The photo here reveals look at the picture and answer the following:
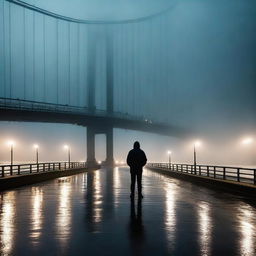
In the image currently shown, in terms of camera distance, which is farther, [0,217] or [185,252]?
[0,217]

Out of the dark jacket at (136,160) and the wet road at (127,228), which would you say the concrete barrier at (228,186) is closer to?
the wet road at (127,228)

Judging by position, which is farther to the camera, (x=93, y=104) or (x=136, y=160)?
(x=93, y=104)

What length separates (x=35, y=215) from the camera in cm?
1051

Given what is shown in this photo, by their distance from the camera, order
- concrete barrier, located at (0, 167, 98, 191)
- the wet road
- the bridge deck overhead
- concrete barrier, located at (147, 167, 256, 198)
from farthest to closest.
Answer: the bridge deck overhead, concrete barrier, located at (0, 167, 98, 191), concrete barrier, located at (147, 167, 256, 198), the wet road

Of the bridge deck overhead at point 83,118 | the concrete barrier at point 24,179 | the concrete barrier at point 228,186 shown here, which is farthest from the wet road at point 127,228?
the bridge deck overhead at point 83,118

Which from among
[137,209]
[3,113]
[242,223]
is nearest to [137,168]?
[137,209]

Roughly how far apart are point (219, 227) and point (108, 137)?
235 ft

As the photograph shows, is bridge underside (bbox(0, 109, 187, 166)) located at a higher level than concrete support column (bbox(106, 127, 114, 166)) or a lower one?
higher

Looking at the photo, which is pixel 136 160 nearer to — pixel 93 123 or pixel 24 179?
pixel 24 179

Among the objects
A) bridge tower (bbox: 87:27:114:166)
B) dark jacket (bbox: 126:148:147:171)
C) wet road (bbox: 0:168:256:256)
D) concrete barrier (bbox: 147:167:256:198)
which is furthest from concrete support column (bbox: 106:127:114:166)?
wet road (bbox: 0:168:256:256)

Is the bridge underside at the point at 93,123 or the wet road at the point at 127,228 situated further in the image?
the bridge underside at the point at 93,123

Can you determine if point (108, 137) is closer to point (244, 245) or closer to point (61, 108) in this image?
point (61, 108)

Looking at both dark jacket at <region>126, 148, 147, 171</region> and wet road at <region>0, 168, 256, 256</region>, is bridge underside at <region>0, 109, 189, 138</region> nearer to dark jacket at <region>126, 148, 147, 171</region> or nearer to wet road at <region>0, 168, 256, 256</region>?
dark jacket at <region>126, 148, 147, 171</region>

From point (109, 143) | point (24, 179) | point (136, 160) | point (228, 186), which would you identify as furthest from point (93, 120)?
point (136, 160)
